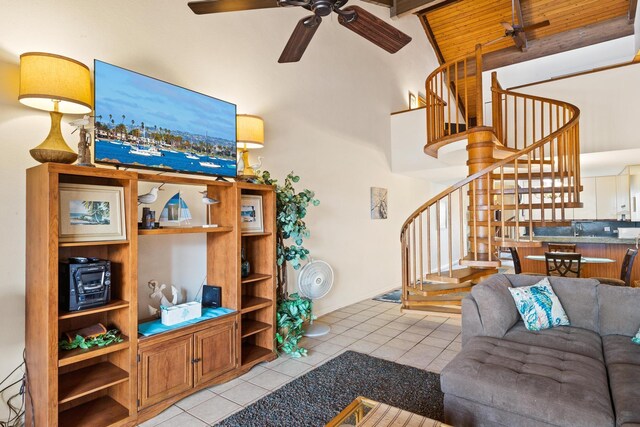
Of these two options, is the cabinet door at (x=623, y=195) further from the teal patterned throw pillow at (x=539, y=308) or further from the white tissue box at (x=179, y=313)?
the white tissue box at (x=179, y=313)

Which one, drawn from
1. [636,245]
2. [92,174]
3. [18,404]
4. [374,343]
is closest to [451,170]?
[636,245]

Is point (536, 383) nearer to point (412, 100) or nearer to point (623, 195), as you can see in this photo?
point (412, 100)

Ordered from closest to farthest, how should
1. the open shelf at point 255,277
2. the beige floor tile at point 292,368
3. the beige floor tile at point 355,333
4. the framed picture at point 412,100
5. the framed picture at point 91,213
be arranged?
the framed picture at point 91,213 < the beige floor tile at point 292,368 < the open shelf at point 255,277 < the beige floor tile at point 355,333 < the framed picture at point 412,100

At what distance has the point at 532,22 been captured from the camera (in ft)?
22.7

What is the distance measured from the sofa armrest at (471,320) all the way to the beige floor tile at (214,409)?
173cm

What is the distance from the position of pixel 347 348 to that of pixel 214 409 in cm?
144

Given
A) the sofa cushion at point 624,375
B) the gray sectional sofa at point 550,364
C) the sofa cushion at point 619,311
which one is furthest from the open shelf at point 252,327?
the sofa cushion at point 619,311

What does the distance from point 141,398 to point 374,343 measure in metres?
2.16

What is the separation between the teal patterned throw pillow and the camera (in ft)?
8.57

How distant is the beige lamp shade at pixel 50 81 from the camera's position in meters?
A: 1.92

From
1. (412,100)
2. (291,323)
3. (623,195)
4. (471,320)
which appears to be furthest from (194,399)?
(623,195)

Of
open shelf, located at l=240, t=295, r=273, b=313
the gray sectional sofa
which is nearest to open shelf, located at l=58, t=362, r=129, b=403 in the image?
open shelf, located at l=240, t=295, r=273, b=313

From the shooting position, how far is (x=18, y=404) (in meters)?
2.11

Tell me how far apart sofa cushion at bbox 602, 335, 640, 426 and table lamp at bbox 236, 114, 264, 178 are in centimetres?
279
